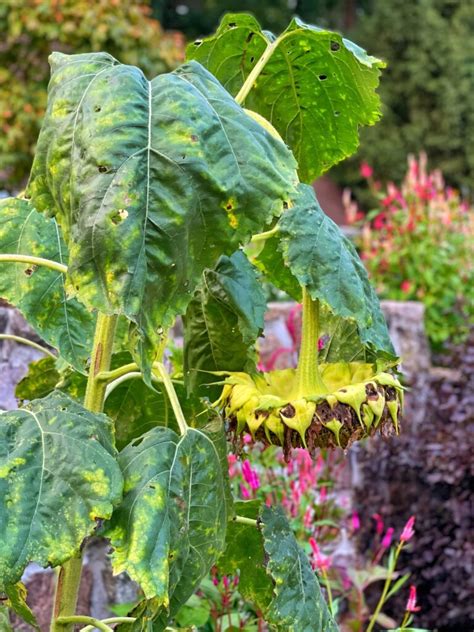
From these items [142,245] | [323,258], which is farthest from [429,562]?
[142,245]

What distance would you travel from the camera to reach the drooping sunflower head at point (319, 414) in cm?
110

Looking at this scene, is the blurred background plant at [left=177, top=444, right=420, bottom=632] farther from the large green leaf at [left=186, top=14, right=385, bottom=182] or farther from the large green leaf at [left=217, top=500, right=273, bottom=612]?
the large green leaf at [left=186, top=14, right=385, bottom=182]

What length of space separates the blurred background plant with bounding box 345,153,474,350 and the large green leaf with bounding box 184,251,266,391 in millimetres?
4893

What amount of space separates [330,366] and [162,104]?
16.6 inches

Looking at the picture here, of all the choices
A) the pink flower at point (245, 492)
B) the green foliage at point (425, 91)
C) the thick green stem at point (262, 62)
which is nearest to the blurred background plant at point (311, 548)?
the pink flower at point (245, 492)

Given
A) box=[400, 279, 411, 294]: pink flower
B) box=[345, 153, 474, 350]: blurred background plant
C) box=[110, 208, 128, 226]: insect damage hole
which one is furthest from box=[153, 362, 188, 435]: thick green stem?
box=[400, 279, 411, 294]: pink flower

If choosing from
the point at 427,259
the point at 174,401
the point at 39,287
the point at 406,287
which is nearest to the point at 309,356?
the point at 174,401

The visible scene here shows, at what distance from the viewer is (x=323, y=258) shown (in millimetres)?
1150

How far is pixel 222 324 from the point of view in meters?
1.39

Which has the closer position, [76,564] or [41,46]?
[76,564]

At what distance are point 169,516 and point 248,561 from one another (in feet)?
1.43

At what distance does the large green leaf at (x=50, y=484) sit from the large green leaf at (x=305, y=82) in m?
0.59

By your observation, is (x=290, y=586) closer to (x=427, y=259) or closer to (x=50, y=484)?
(x=50, y=484)

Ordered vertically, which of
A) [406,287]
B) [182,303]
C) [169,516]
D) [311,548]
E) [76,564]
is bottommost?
[406,287]
